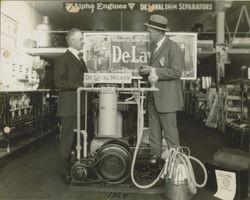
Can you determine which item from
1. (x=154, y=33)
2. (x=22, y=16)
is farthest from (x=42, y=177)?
(x=22, y=16)

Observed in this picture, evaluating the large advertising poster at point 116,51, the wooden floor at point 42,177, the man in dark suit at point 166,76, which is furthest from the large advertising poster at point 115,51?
the man in dark suit at point 166,76

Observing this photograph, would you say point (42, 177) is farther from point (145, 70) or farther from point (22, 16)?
point (22, 16)

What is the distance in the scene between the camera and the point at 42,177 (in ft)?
14.8

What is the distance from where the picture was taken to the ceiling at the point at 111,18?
35.6ft

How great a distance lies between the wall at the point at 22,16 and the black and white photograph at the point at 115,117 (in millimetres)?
33

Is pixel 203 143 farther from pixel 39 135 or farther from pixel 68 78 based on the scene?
pixel 68 78

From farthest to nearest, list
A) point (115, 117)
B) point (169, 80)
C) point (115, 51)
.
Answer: point (115, 51), point (169, 80), point (115, 117)

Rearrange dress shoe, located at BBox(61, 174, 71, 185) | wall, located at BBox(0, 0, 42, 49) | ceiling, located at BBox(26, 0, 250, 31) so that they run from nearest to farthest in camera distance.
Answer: dress shoe, located at BBox(61, 174, 71, 185), wall, located at BBox(0, 0, 42, 49), ceiling, located at BBox(26, 0, 250, 31)

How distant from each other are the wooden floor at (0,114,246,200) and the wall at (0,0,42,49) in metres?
3.21

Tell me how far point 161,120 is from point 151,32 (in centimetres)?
100

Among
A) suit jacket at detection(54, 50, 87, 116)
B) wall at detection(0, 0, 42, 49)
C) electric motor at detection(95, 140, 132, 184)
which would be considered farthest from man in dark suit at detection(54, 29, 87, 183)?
wall at detection(0, 0, 42, 49)

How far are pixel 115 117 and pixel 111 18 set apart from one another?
8742 millimetres

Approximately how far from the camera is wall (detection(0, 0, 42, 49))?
870 cm

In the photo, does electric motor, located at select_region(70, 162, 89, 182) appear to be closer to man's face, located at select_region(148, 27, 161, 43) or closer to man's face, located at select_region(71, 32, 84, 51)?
man's face, located at select_region(71, 32, 84, 51)
